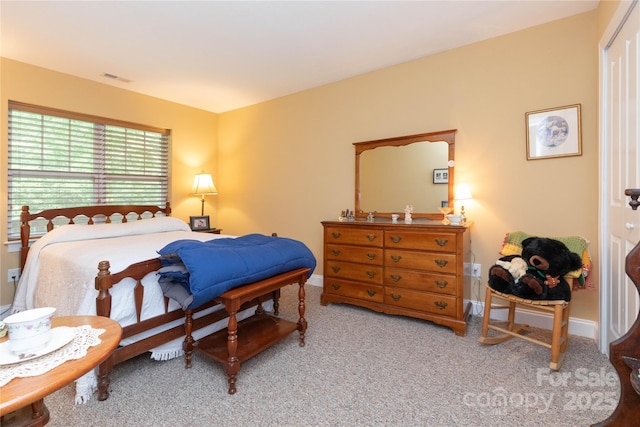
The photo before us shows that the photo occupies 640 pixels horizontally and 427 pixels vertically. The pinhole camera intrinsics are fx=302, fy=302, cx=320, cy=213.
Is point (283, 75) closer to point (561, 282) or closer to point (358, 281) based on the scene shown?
point (358, 281)

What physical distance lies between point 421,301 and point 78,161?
12.7 ft

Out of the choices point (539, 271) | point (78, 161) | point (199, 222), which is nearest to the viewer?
point (539, 271)

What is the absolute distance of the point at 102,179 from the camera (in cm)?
357

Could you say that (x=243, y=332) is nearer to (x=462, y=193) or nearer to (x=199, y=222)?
(x=462, y=193)

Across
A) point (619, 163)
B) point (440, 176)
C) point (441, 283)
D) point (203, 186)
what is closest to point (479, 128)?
point (440, 176)

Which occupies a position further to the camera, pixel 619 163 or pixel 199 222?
pixel 199 222

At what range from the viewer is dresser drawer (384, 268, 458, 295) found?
2.44m

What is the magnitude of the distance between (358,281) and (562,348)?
155cm

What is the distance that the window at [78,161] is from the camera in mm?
3002

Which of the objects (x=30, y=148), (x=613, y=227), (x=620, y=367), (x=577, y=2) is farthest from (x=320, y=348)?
(x=30, y=148)

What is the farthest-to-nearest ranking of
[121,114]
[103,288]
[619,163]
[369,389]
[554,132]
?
1. [121,114]
2. [554,132]
3. [619,163]
4. [369,389]
5. [103,288]

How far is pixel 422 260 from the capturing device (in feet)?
8.34

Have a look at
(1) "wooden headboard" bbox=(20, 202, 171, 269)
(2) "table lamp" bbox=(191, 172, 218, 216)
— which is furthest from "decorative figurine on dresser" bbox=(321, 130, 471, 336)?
(1) "wooden headboard" bbox=(20, 202, 171, 269)

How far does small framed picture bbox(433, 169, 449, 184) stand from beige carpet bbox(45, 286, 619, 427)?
141 cm
